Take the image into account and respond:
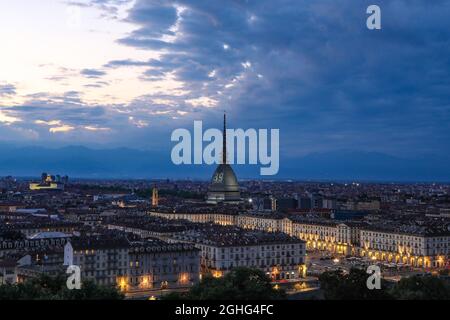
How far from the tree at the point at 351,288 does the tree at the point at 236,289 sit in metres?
2.81

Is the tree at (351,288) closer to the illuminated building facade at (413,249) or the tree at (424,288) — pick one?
the tree at (424,288)

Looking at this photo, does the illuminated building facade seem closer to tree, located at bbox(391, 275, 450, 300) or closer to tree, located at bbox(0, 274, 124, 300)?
tree, located at bbox(391, 275, 450, 300)

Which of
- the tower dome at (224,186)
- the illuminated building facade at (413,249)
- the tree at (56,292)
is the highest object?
the tower dome at (224,186)

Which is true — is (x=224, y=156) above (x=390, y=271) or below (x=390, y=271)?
above

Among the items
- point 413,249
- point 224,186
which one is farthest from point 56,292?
point 224,186

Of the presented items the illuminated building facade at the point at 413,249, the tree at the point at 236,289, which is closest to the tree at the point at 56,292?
the tree at the point at 236,289

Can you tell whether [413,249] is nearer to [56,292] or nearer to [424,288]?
[424,288]

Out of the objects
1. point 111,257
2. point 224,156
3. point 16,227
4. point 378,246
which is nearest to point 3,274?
point 111,257

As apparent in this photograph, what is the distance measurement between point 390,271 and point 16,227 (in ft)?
129

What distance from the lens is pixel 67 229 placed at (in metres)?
83.1

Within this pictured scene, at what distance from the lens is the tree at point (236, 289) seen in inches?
1417

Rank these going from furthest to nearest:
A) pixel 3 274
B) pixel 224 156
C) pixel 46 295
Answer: pixel 224 156 < pixel 3 274 < pixel 46 295

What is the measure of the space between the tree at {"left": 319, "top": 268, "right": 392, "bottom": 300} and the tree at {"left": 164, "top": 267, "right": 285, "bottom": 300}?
9.21ft
